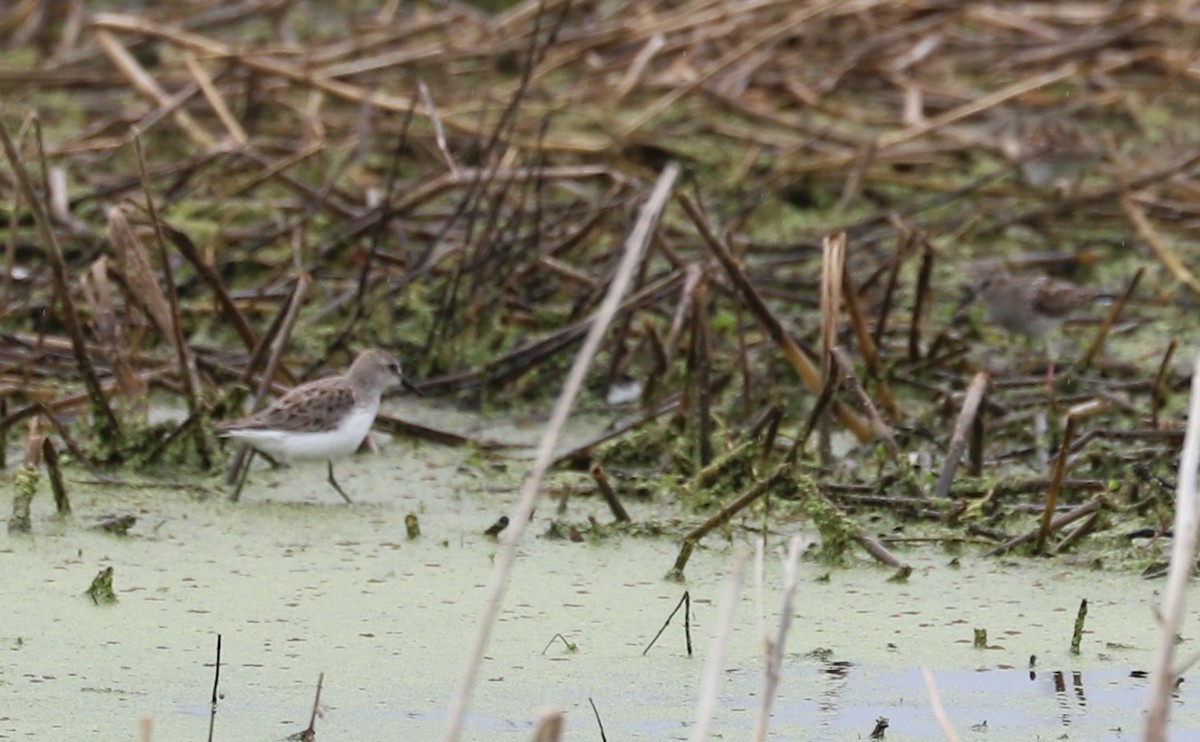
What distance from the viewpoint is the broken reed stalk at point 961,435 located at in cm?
536

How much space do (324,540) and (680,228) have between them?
3.58 meters

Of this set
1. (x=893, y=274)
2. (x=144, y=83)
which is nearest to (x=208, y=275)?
(x=893, y=274)

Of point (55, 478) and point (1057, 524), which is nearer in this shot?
point (1057, 524)

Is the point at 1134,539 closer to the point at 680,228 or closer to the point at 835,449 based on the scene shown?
the point at 835,449

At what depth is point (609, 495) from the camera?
16.9ft

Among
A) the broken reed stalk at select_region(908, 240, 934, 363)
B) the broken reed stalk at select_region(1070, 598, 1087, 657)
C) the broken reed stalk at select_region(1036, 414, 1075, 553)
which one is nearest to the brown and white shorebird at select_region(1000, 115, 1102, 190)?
the broken reed stalk at select_region(908, 240, 934, 363)

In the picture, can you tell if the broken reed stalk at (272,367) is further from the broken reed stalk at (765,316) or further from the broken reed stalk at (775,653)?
the broken reed stalk at (775,653)

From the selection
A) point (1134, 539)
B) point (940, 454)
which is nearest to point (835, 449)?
point (940, 454)

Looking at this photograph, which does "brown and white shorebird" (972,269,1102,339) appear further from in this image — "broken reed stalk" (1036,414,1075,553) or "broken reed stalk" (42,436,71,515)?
"broken reed stalk" (42,436,71,515)

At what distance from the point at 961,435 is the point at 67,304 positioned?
2481 mm

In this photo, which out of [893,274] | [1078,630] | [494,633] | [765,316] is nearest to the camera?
[1078,630]

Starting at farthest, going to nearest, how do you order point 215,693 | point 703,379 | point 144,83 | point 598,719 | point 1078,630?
point 144,83 → point 703,379 → point 1078,630 → point 215,693 → point 598,719

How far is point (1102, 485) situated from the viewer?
5.39m

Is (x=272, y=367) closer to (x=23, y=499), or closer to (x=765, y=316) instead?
(x=23, y=499)
